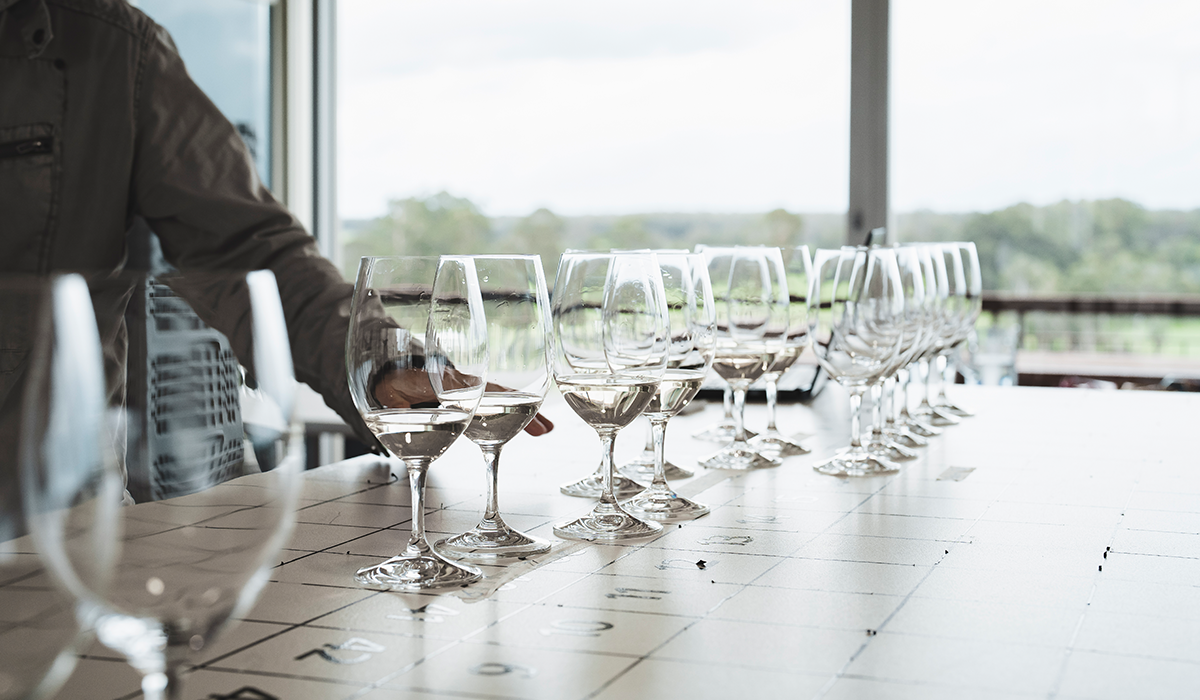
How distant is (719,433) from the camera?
5.16 feet

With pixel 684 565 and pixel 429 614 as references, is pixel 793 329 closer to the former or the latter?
pixel 684 565

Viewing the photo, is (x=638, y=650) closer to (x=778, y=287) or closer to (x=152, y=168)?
(x=778, y=287)

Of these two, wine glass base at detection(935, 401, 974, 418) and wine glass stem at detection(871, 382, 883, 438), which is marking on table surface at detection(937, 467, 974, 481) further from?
wine glass base at detection(935, 401, 974, 418)

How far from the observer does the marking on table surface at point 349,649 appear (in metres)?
0.64

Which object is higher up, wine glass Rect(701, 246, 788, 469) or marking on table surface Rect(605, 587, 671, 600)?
wine glass Rect(701, 246, 788, 469)

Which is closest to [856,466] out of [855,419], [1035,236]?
[855,419]

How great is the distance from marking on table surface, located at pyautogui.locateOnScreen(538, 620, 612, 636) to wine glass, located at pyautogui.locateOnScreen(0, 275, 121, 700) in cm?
33

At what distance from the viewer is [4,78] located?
5.56 feet

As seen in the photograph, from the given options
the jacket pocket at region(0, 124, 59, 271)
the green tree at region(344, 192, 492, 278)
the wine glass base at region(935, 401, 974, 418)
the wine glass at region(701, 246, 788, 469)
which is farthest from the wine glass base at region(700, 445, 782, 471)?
the green tree at region(344, 192, 492, 278)

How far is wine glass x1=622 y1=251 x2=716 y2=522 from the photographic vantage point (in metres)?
1.04

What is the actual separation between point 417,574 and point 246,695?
22 centimetres

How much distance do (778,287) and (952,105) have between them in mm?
3060

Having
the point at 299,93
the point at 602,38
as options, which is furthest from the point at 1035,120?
the point at 299,93

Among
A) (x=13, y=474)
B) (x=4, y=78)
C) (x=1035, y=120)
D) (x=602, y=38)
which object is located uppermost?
(x=602, y=38)
